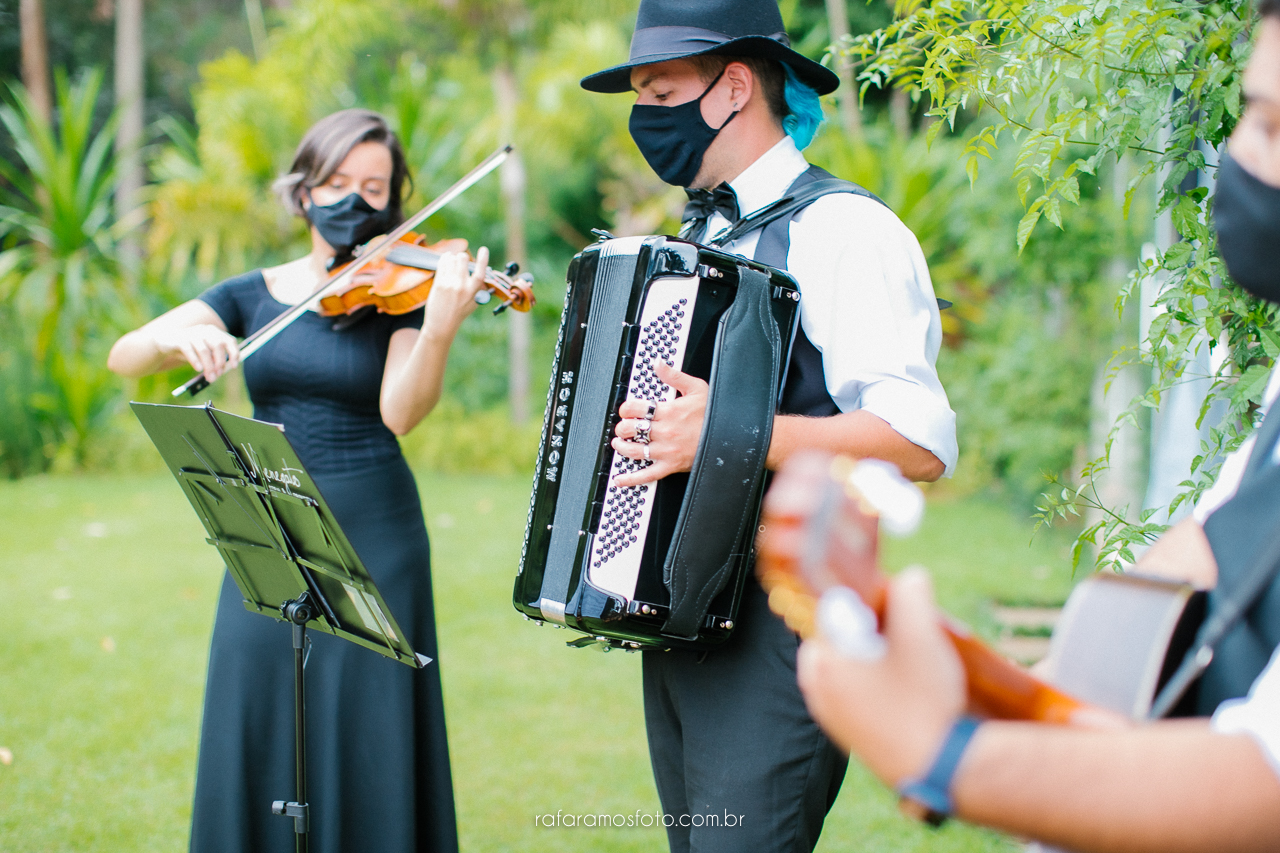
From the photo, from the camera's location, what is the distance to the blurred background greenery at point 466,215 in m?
7.62

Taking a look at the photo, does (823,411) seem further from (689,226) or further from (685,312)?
(689,226)

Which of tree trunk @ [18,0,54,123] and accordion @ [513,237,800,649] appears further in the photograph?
tree trunk @ [18,0,54,123]

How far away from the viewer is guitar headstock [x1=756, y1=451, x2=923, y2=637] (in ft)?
2.76

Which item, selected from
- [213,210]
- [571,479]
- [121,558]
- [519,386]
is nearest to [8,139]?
[213,210]

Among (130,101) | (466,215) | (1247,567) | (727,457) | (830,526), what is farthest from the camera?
(130,101)

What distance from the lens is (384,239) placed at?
2.78m

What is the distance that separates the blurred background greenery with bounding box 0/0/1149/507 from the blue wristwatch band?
638 cm

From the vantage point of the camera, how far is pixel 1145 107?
1.92 meters

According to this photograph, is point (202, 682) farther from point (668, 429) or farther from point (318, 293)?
point (668, 429)

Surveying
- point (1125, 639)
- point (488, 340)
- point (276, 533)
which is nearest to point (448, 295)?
point (276, 533)

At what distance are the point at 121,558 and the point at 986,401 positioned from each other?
6.41m

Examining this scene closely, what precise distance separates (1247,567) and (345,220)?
2.35 meters

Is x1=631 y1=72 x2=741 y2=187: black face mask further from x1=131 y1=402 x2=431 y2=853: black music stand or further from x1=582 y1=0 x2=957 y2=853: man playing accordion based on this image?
x1=131 y1=402 x2=431 y2=853: black music stand

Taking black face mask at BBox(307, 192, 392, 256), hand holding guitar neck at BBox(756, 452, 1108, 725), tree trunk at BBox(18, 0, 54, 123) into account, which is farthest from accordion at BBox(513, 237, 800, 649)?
tree trunk at BBox(18, 0, 54, 123)
